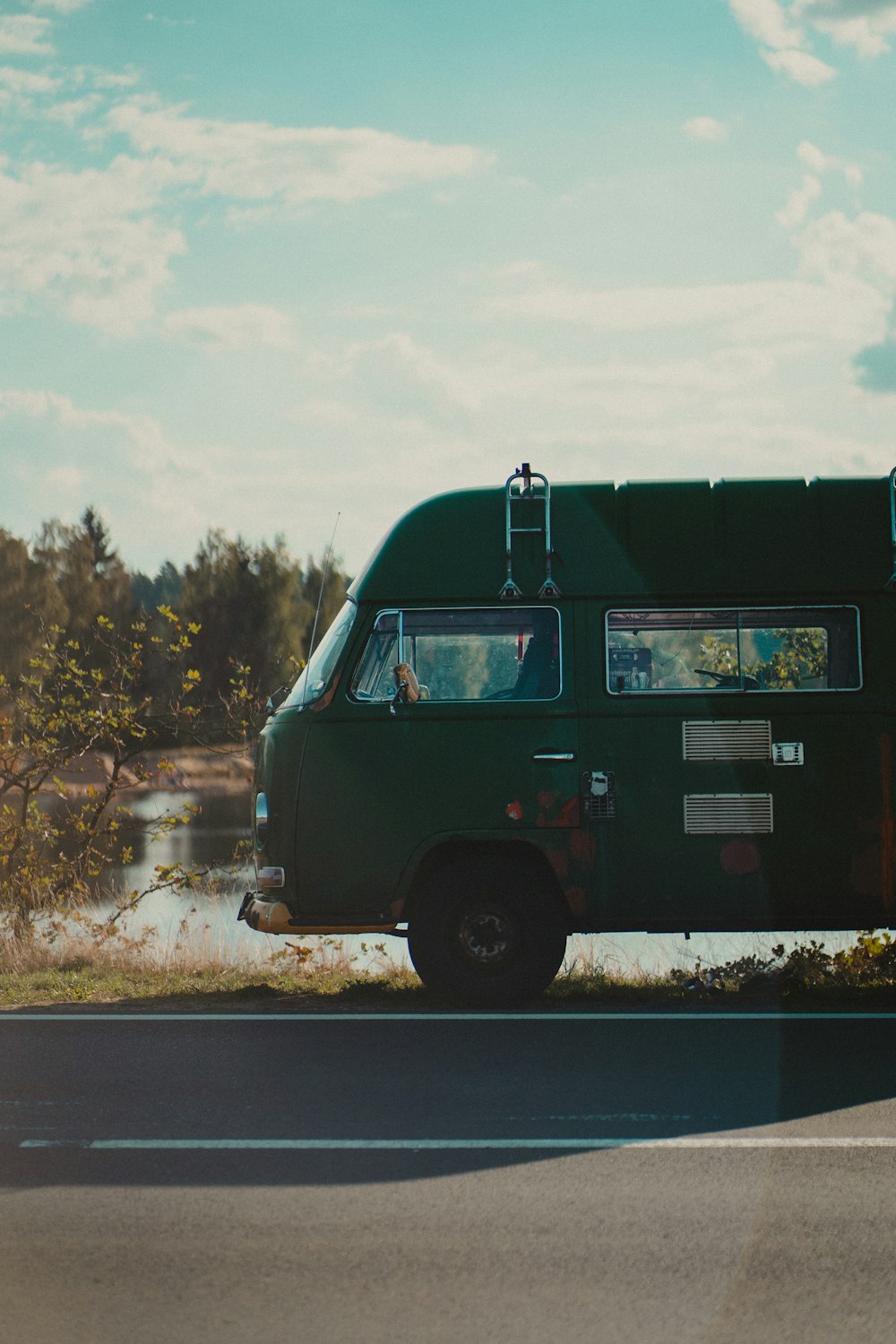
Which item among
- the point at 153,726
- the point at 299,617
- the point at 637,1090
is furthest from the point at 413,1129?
the point at 299,617

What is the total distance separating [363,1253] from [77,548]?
Answer: 68.4 meters

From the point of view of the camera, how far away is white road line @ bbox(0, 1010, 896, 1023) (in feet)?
27.9

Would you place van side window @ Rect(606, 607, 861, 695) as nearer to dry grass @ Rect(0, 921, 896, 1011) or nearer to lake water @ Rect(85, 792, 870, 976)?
lake water @ Rect(85, 792, 870, 976)

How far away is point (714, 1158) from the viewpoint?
5586mm

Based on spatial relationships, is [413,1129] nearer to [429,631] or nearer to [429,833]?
[429,833]

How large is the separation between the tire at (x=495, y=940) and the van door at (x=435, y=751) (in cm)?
25

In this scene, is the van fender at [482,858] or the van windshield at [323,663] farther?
the van windshield at [323,663]

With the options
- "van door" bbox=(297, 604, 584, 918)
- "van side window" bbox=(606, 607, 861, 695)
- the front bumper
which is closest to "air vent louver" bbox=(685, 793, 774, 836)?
"van side window" bbox=(606, 607, 861, 695)

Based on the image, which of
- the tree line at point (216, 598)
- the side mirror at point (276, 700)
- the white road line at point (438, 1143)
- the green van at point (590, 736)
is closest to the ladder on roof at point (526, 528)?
the green van at point (590, 736)

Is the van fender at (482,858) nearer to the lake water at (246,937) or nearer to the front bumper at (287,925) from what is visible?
the front bumper at (287,925)

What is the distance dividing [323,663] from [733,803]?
2.63 metres

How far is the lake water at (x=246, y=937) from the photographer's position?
11938 millimetres

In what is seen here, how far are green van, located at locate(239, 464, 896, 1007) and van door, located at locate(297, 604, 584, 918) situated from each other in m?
0.01

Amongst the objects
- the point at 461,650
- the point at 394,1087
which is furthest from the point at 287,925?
the point at 394,1087
